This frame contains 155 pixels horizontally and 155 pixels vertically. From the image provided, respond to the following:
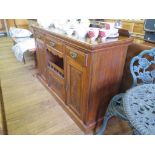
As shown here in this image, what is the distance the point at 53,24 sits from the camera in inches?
74.7

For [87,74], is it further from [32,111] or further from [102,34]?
[32,111]

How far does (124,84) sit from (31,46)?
6.77ft

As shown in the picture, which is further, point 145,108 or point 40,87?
point 40,87

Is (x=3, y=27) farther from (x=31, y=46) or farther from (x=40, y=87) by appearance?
(x=40, y=87)

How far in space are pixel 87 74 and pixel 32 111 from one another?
972 millimetres

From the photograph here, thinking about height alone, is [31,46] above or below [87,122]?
above

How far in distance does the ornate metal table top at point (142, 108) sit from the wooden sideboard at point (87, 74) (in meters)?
0.30

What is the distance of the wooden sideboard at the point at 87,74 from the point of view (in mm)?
1215

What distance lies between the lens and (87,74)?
1266 mm

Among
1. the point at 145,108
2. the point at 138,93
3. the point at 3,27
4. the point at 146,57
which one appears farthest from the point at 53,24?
the point at 3,27

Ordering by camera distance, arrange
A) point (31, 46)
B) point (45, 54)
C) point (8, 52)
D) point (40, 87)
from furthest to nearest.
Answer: point (8, 52) → point (31, 46) → point (40, 87) → point (45, 54)

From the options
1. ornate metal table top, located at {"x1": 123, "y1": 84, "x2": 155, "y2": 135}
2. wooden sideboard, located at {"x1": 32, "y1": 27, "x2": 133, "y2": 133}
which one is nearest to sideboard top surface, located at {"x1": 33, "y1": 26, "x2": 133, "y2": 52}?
wooden sideboard, located at {"x1": 32, "y1": 27, "x2": 133, "y2": 133}
